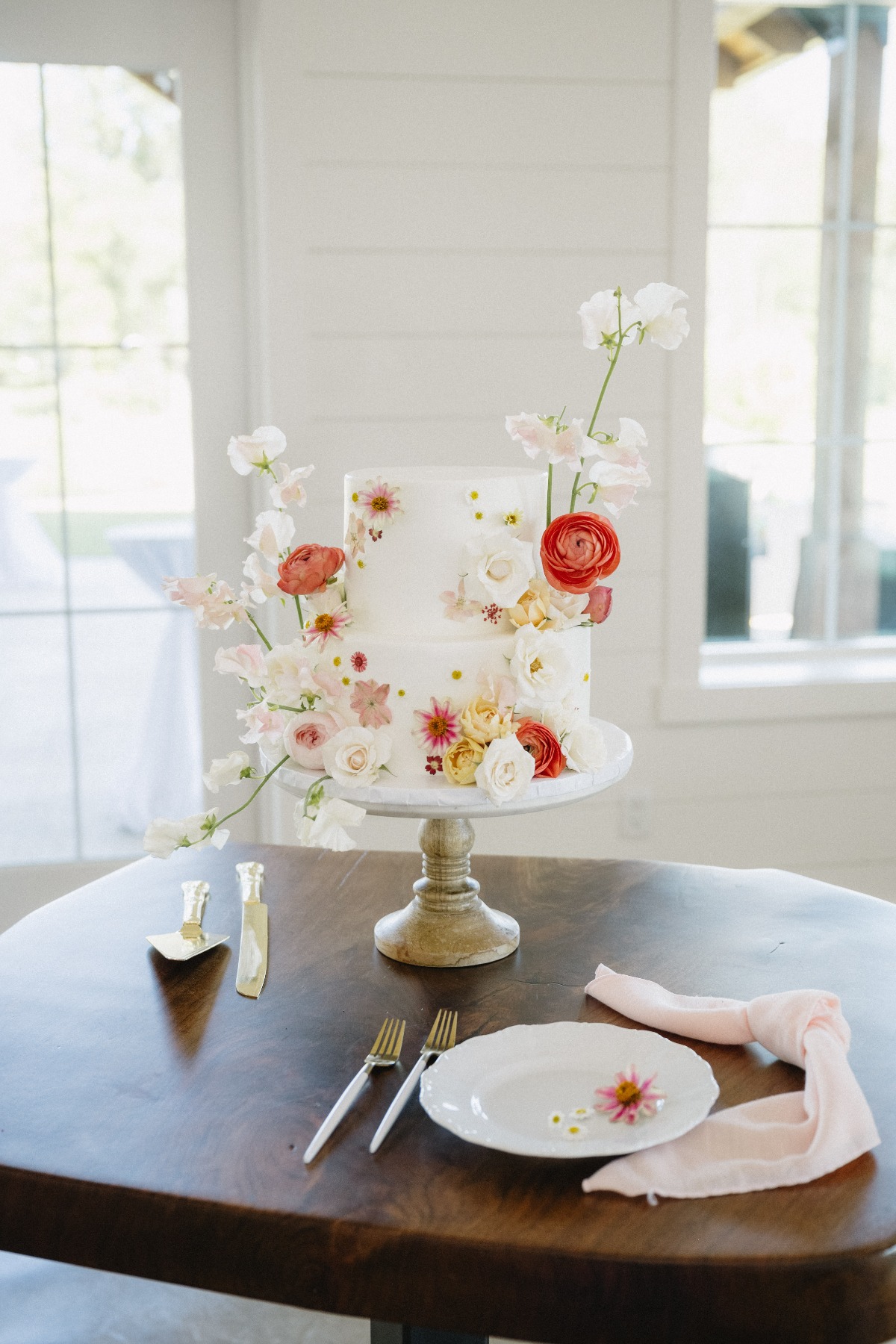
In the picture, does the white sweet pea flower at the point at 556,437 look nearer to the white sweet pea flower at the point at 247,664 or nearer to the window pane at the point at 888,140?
the white sweet pea flower at the point at 247,664

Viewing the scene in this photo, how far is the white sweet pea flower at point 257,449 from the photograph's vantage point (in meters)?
1.30

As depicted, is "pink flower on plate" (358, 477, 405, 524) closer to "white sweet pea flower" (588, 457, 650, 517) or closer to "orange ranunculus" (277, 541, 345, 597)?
"orange ranunculus" (277, 541, 345, 597)

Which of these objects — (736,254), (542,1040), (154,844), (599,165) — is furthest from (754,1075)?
(736,254)

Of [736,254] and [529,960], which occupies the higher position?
[736,254]

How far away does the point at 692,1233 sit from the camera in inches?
34.1

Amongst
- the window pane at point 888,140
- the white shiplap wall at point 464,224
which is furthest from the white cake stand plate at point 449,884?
the window pane at point 888,140

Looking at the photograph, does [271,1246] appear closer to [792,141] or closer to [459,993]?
[459,993]

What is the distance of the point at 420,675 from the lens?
48.4 inches

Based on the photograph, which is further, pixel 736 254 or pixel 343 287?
pixel 736 254

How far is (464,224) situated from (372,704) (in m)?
1.48

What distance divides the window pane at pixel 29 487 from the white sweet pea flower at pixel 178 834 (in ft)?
5.09

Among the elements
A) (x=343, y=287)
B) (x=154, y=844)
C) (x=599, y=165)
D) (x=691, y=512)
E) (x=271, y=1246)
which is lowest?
(x=271, y=1246)

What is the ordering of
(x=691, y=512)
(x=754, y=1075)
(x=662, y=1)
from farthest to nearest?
(x=691, y=512) < (x=662, y=1) < (x=754, y=1075)

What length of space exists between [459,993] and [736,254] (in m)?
1.98
